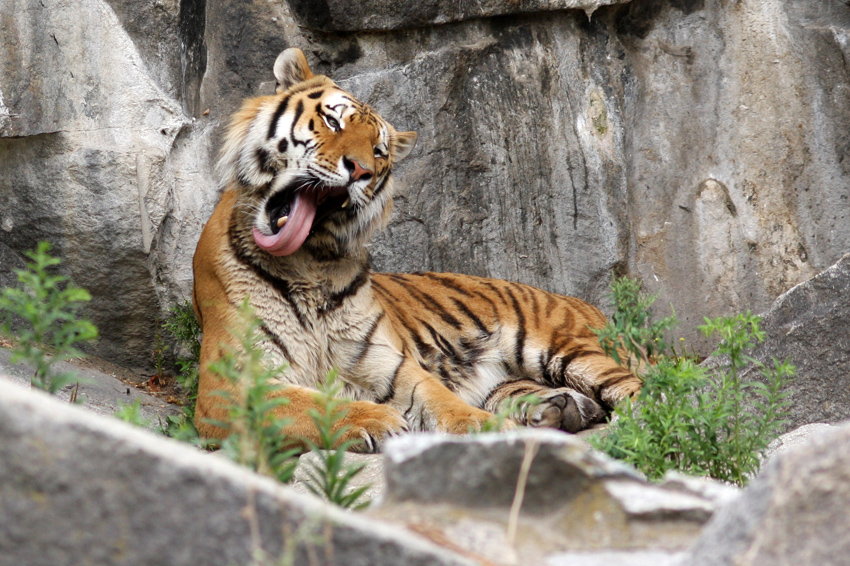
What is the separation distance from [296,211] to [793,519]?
268 centimetres

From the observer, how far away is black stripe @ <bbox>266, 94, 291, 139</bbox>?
3.81 meters

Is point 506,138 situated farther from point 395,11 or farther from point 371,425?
point 371,425

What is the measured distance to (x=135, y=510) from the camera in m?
1.19

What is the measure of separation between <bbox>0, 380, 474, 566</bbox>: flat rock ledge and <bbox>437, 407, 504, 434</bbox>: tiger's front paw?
2.33 metres

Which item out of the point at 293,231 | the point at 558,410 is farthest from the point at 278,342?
the point at 558,410

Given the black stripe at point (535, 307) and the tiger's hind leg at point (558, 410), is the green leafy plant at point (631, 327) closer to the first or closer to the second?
the tiger's hind leg at point (558, 410)

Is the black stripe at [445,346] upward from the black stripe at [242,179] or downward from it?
downward

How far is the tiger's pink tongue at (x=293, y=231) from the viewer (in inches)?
141

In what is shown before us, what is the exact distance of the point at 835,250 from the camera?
4785mm

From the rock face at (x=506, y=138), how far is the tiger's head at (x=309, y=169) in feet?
2.51

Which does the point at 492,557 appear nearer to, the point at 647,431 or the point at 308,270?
the point at 647,431

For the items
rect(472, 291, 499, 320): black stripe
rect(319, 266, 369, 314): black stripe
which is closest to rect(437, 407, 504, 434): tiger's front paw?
rect(319, 266, 369, 314): black stripe

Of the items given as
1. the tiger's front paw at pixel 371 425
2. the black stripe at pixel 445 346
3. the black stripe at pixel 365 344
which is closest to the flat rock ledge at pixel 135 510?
the tiger's front paw at pixel 371 425

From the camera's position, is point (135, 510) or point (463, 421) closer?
point (135, 510)
